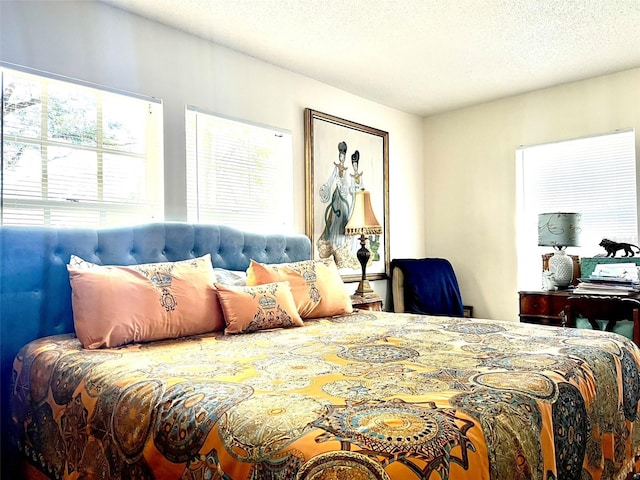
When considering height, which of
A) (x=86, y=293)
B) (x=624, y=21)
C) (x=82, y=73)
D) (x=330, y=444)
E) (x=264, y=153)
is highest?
(x=624, y=21)

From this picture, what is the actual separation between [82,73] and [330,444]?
2.40 meters

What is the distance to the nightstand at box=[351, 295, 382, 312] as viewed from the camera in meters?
3.56

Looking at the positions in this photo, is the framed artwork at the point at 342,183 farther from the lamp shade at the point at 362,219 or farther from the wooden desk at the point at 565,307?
the wooden desk at the point at 565,307

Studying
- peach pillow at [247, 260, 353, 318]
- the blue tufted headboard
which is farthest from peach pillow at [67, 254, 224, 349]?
peach pillow at [247, 260, 353, 318]

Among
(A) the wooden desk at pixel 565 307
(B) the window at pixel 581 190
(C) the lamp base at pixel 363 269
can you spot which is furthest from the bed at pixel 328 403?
(B) the window at pixel 581 190

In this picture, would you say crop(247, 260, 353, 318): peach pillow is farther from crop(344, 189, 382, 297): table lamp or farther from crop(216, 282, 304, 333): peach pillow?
crop(344, 189, 382, 297): table lamp

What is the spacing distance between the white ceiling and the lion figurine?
136cm

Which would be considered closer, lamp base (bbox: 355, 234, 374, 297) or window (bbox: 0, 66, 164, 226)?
window (bbox: 0, 66, 164, 226)

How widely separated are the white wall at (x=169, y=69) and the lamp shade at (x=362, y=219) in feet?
1.47

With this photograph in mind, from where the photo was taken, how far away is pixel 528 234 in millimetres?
4336

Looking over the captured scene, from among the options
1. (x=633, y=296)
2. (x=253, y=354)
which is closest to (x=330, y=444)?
(x=253, y=354)

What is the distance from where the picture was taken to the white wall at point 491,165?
391 cm

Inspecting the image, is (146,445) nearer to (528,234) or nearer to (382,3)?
(382,3)

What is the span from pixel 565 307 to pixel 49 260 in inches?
133
